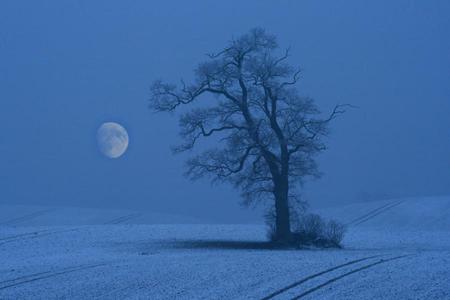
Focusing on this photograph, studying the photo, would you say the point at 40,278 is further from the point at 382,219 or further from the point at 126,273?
the point at 382,219

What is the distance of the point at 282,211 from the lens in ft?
81.4

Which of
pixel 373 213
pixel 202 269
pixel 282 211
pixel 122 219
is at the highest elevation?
pixel 122 219

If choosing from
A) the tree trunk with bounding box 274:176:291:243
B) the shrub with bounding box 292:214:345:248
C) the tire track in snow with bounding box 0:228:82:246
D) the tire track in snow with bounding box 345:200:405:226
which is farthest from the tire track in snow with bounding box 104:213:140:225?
the shrub with bounding box 292:214:345:248

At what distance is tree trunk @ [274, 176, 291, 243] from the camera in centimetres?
2480

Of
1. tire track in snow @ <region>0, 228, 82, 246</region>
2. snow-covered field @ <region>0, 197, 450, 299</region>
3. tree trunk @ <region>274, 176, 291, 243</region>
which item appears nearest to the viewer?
snow-covered field @ <region>0, 197, 450, 299</region>

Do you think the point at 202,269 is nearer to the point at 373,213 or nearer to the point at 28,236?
the point at 28,236

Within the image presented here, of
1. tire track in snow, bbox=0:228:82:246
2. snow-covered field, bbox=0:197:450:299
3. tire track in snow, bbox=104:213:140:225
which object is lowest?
snow-covered field, bbox=0:197:450:299

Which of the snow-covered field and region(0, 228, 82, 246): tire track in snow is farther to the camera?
region(0, 228, 82, 246): tire track in snow

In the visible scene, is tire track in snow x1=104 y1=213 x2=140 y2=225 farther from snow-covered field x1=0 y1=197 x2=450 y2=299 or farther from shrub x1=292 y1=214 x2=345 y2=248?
shrub x1=292 y1=214 x2=345 y2=248

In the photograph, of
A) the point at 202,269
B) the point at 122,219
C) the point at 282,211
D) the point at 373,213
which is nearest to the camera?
the point at 202,269

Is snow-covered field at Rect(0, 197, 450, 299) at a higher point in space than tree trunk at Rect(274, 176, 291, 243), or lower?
lower

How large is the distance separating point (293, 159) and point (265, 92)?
2.72 metres

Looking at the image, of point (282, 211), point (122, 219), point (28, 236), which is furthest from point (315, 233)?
point (122, 219)

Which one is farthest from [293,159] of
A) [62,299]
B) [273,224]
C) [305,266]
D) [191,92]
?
[62,299]
